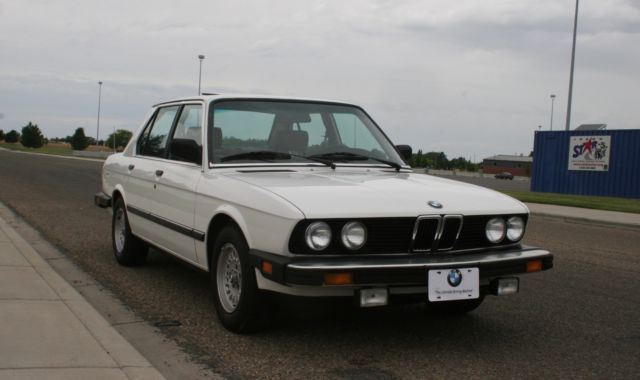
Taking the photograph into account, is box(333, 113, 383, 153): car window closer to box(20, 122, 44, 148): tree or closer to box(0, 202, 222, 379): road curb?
box(0, 202, 222, 379): road curb

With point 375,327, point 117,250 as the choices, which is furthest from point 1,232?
point 375,327

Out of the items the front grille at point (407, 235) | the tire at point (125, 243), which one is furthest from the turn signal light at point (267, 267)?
the tire at point (125, 243)

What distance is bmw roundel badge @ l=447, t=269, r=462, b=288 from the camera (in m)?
4.09

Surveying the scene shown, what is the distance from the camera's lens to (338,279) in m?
3.87

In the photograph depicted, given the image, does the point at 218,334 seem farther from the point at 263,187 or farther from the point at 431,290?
the point at 431,290

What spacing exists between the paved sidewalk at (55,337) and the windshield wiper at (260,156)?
147 cm

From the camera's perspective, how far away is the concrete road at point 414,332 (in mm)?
4031

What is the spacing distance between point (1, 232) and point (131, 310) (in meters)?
4.03

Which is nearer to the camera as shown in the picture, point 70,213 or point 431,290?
point 431,290

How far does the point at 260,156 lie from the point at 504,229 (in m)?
1.86

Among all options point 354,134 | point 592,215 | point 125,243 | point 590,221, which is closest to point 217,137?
point 354,134

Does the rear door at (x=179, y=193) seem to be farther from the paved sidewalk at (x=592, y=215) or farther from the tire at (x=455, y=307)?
the paved sidewalk at (x=592, y=215)

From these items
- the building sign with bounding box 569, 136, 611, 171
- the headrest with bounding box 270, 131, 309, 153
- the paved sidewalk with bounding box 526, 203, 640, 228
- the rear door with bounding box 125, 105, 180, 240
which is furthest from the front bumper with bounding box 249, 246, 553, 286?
the building sign with bounding box 569, 136, 611, 171

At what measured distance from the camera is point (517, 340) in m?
4.68
